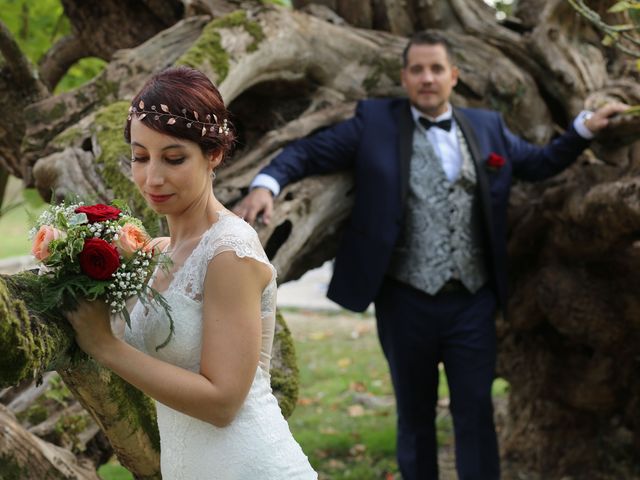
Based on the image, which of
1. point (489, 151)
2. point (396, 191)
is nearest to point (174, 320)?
point (396, 191)

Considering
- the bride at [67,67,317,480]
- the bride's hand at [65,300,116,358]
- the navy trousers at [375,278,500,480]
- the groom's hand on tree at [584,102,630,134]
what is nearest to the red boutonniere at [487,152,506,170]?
the groom's hand on tree at [584,102,630,134]

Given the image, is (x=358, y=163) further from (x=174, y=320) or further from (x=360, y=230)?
(x=174, y=320)

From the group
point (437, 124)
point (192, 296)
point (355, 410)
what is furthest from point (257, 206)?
point (355, 410)

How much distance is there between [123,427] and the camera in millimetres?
3279

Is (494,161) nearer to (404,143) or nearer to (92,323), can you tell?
(404,143)

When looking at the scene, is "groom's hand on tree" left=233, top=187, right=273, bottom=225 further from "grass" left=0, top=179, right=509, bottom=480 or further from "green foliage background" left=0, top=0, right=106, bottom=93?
"green foliage background" left=0, top=0, right=106, bottom=93

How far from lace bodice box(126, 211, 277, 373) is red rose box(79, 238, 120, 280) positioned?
243 millimetres

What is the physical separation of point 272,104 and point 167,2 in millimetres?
1011

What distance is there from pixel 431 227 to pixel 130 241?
3.11 meters

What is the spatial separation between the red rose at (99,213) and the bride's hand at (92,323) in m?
0.22

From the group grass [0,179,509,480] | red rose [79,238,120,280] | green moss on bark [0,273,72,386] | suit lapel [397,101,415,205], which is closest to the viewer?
green moss on bark [0,273,72,386]

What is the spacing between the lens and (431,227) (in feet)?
A: 18.0

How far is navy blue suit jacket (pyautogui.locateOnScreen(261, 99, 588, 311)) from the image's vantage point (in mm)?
5469

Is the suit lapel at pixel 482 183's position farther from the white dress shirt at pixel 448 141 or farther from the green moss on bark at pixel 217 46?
the green moss on bark at pixel 217 46
